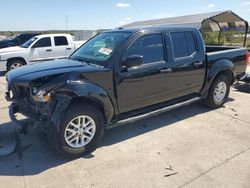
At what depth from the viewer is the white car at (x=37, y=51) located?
34.6 ft

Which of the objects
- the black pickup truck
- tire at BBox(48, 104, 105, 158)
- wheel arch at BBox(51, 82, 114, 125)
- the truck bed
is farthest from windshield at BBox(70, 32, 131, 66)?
the truck bed

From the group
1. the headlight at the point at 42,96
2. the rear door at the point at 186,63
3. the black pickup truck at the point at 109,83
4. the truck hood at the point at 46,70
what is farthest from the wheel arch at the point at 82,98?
the rear door at the point at 186,63

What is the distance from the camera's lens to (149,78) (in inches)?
173

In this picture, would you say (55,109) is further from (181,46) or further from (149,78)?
(181,46)

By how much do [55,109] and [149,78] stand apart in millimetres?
1719

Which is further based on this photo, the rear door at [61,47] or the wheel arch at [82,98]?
the rear door at [61,47]

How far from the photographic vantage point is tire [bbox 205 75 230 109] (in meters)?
5.72

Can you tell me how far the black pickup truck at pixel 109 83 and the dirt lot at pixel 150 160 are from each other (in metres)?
0.35

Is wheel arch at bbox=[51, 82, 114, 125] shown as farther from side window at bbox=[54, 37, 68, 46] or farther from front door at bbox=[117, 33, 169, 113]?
side window at bbox=[54, 37, 68, 46]

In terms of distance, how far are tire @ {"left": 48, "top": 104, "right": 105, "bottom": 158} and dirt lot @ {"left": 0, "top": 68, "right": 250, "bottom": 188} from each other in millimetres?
135

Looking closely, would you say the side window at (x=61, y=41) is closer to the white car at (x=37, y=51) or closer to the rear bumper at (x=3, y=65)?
the white car at (x=37, y=51)

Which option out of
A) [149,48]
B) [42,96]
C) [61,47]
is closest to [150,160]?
[42,96]

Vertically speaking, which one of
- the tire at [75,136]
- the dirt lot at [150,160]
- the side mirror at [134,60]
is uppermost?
the side mirror at [134,60]

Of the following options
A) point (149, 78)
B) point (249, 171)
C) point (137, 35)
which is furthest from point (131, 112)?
point (249, 171)
